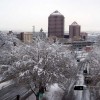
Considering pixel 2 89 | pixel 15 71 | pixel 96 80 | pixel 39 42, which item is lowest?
pixel 2 89

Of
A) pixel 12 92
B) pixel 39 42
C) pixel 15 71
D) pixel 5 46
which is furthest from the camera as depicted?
pixel 5 46

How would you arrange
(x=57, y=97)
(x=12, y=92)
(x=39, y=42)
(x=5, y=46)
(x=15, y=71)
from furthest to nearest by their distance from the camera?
(x=5, y=46), (x=12, y=92), (x=57, y=97), (x=39, y=42), (x=15, y=71)

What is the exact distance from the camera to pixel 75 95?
31.0 metres

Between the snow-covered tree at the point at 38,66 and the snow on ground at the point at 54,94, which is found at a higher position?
the snow-covered tree at the point at 38,66

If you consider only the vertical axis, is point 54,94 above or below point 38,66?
below

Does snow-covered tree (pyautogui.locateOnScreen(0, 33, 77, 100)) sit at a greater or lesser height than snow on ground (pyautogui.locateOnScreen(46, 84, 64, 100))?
greater

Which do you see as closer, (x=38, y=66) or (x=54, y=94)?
(x=38, y=66)

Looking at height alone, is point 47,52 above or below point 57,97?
above

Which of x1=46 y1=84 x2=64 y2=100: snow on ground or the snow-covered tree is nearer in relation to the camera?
the snow-covered tree

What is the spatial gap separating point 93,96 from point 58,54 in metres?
7.17

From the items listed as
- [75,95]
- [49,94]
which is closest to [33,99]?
[49,94]

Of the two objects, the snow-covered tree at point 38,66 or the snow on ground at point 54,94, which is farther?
the snow on ground at point 54,94

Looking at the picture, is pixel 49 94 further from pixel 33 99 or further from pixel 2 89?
pixel 2 89

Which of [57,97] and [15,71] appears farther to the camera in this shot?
[57,97]
